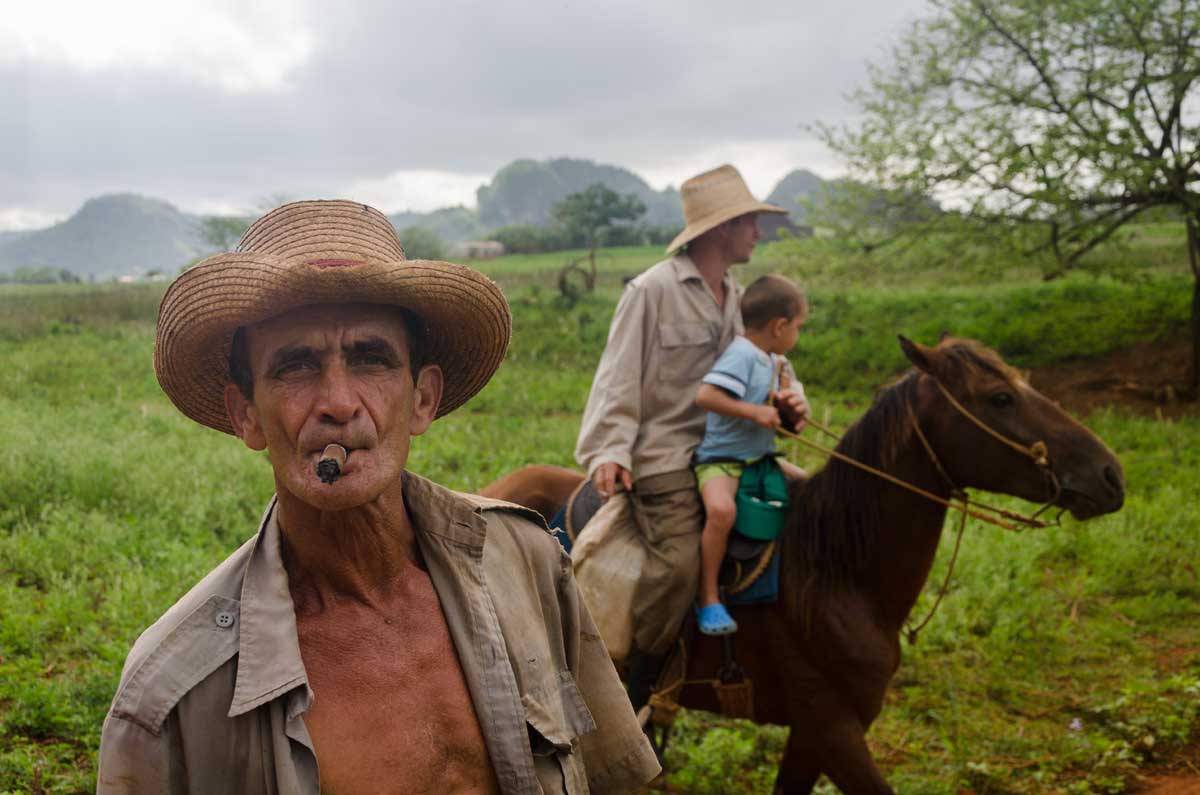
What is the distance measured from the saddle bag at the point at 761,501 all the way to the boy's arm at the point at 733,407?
0.84ft

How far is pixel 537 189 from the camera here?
10031 cm

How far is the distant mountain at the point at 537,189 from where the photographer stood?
328ft

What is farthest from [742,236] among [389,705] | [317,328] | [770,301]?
[389,705]

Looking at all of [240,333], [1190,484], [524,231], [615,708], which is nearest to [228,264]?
[240,333]

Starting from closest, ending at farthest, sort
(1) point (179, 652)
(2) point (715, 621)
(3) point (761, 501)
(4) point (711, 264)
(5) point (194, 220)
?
(1) point (179, 652) → (2) point (715, 621) → (3) point (761, 501) → (4) point (711, 264) → (5) point (194, 220)

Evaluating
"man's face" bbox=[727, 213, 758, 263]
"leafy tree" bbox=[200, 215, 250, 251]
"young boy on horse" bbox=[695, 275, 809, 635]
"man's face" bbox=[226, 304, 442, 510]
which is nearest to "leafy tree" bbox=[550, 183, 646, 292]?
"leafy tree" bbox=[200, 215, 250, 251]

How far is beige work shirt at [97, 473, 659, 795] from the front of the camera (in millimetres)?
1476

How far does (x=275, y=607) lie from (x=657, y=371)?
8.99 feet

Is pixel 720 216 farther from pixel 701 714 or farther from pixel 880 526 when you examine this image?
pixel 701 714

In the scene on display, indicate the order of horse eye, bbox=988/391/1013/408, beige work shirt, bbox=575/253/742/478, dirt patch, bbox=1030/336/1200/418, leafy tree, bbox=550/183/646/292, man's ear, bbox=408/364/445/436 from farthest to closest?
leafy tree, bbox=550/183/646/292
dirt patch, bbox=1030/336/1200/418
beige work shirt, bbox=575/253/742/478
horse eye, bbox=988/391/1013/408
man's ear, bbox=408/364/445/436

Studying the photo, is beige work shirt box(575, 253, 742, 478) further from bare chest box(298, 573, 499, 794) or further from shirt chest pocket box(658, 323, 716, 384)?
bare chest box(298, 573, 499, 794)

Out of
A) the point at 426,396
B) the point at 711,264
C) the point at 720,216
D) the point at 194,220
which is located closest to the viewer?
the point at 426,396

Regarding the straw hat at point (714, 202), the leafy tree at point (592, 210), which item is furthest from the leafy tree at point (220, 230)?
the straw hat at point (714, 202)

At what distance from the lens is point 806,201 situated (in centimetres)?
1489
